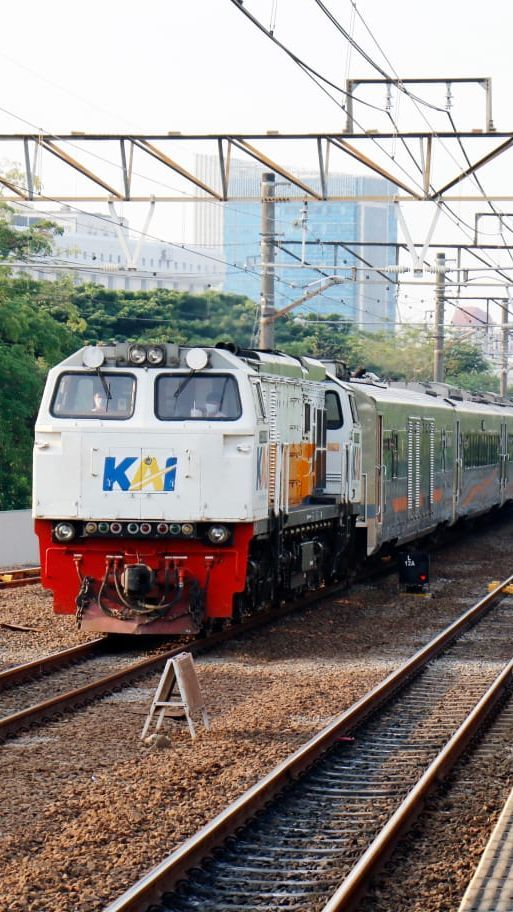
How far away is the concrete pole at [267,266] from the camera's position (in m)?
23.8

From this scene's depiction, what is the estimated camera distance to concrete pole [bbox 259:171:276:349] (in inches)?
935

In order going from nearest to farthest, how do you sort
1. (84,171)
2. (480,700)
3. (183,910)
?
(183,910), (480,700), (84,171)

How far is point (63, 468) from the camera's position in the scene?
564 inches

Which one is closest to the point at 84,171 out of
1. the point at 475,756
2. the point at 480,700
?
the point at 480,700

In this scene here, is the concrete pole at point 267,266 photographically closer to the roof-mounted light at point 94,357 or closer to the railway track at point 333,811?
the roof-mounted light at point 94,357

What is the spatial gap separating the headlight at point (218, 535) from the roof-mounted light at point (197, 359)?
1726mm

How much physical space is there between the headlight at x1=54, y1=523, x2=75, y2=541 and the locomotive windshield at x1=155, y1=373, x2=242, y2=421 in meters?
1.49

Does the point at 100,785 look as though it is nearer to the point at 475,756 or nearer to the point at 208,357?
the point at 475,756

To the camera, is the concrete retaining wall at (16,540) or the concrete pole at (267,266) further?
the concrete retaining wall at (16,540)

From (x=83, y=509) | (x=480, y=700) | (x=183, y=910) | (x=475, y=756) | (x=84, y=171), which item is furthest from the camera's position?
(x=84, y=171)

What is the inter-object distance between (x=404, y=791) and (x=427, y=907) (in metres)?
2.23

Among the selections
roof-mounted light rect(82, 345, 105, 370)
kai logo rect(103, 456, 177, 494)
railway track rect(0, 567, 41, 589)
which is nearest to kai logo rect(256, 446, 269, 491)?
kai logo rect(103, 456, 177, 494)

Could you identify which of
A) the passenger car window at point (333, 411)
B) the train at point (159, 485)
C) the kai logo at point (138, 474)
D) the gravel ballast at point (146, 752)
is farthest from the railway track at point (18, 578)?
the kai logo at point (138, 474)

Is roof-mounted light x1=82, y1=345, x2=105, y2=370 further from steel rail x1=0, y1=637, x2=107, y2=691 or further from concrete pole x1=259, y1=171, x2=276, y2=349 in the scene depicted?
concrete pole x1=259, y1=171, x2=276, y2=349
